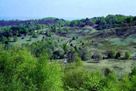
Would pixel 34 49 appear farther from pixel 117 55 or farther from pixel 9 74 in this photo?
pixel 9 74

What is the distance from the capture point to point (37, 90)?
67688mm

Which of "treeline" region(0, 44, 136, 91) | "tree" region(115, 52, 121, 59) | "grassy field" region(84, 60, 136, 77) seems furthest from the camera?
"tree" region(115, 52, 121, 59)

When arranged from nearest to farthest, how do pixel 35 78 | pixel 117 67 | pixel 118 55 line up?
1. pixel 35 78
2. pixel 117 67
3. pixel 118 55

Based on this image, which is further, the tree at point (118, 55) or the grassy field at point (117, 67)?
the tree at point (118, 55)

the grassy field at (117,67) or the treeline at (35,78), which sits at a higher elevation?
the treeline at (35,78)

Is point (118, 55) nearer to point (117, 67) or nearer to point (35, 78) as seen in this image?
point (117, 67)

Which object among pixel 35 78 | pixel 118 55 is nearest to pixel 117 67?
pixel 118 55

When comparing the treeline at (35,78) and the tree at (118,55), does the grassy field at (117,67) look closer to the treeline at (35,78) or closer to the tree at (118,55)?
the tree at (118,55)

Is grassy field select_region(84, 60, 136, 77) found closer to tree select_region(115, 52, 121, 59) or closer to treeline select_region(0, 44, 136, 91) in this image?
tree select_region(115, 52, 121, 59)

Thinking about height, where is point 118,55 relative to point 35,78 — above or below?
below

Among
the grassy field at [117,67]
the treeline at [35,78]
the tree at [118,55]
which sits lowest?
the tree at [118,55]

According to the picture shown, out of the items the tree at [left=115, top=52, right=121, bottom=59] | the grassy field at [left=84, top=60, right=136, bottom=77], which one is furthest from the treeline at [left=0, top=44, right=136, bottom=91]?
the tree at [left=115, top=52, right=121, bottom=59]

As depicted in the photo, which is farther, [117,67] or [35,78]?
[117,67]

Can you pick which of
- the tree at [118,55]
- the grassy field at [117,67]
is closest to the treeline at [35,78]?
the grassy field at [117,67]
